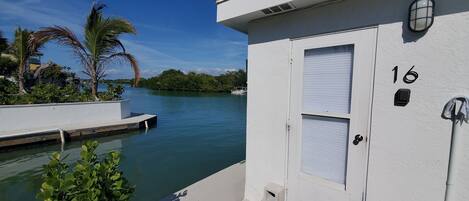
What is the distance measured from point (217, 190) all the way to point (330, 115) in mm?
1745

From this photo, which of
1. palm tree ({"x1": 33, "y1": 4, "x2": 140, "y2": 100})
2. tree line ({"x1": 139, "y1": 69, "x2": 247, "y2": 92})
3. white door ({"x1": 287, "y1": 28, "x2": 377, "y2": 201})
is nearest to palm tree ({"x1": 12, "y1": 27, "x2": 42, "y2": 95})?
palm tree ({"x1": 33, "y1": 4, "x2": 140, "y2": 100})

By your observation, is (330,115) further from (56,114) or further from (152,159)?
(56,114)

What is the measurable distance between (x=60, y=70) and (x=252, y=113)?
1797cm

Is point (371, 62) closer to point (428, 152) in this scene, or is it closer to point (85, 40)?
point (428, 152)

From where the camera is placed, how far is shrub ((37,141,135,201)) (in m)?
1.33

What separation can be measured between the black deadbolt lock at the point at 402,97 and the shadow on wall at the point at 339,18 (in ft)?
1.12

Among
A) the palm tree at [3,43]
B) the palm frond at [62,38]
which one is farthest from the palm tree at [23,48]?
the palm tree at [3,43]

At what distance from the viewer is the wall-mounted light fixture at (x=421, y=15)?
1419 mm

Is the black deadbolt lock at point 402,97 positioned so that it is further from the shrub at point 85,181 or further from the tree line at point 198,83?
the tree line at point 198,83

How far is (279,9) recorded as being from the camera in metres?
2.05

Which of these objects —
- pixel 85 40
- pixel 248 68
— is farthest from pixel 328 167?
pixel 85 40

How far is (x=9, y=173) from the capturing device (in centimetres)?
466

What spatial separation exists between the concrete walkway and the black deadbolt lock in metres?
1.92

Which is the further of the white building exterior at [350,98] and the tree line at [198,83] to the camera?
the tree line at [198,83]
